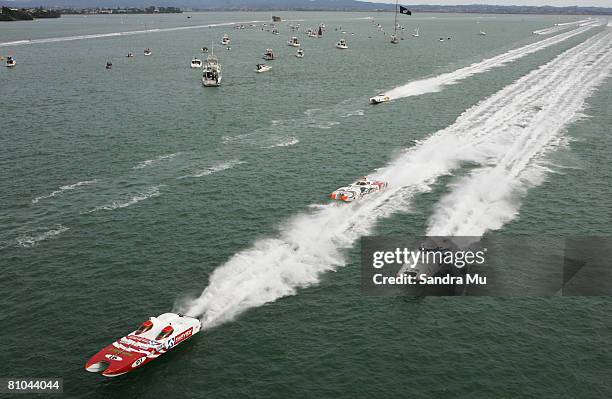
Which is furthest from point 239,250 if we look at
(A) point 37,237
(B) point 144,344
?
(A) point 37,237

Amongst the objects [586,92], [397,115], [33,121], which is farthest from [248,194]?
[586,92]

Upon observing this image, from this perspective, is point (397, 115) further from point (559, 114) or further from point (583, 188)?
point (583, 188)

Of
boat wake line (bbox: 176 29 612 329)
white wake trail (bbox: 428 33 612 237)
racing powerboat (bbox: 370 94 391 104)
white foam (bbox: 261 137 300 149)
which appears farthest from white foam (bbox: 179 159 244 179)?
racing powerboat (bbox: 370 94 391 104)

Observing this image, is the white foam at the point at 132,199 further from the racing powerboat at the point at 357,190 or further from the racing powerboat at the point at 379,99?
the racing powerboat at the point at 379,99

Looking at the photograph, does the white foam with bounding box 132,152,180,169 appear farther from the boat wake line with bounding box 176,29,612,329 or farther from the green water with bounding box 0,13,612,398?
the boat wake line with bounding box 176,29,612,329

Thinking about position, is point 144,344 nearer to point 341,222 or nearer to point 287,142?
point 341,222

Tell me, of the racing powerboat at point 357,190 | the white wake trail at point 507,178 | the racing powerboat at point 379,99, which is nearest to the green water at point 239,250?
the white wake trail at point 507,178
